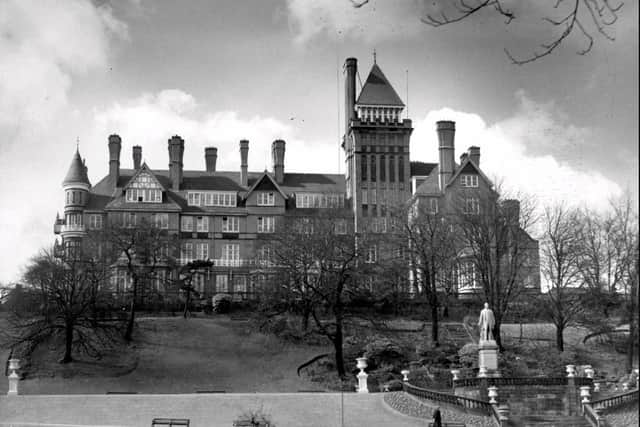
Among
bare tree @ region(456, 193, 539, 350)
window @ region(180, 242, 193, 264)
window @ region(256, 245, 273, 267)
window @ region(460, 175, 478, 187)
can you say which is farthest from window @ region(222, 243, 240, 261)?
bare tree @ region(456, 193, 539, 350)

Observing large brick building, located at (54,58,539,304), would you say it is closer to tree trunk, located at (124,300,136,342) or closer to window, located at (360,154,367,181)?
window, located at (360,154,367,181)

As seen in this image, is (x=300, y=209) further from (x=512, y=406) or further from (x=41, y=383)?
(x=512, y=406)

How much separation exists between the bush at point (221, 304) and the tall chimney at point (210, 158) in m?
13.2

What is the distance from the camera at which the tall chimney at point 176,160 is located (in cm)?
5697

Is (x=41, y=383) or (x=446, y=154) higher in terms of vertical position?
(x=446, y=154)

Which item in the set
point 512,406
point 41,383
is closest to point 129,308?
point 41,383

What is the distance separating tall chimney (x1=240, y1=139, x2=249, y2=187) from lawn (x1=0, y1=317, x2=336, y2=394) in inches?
653

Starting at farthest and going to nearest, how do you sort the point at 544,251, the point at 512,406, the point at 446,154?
the point at 446,154, the point at 544,251, the point at 512,406

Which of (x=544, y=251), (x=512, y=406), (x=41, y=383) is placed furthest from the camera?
(x=544, y=251)

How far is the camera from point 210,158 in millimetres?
60344

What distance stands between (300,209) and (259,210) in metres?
2.52

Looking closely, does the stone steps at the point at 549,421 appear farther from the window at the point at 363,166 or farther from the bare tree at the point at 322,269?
the window at the point at 363,166

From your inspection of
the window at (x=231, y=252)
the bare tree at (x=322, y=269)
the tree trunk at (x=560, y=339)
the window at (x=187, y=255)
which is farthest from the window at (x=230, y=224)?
the tree trunk at (x=560, y=339)

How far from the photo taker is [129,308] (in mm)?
45156
